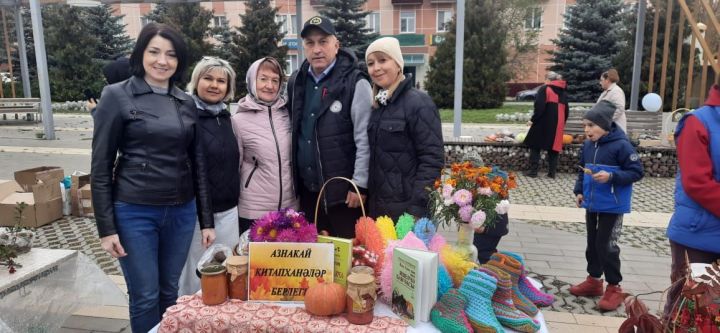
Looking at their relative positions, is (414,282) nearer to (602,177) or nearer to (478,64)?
(602,177)

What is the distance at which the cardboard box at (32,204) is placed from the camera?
541 cm

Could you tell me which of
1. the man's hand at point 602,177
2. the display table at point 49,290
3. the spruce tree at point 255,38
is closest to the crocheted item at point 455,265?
the man's hand at point 602,177

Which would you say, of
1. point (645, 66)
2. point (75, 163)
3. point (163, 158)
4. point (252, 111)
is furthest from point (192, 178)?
point (645, 66)

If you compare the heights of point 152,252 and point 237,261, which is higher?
point 237,261

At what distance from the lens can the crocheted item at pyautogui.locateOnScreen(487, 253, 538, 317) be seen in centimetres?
202

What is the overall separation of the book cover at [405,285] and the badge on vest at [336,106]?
1192mm

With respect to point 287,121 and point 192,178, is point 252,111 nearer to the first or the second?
point 287,121

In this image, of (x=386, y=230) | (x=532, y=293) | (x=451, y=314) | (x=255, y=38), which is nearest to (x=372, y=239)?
(x=386, y=230)

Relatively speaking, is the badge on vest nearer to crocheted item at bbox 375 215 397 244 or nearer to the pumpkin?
crocheted item at bbox 375 215 397 244

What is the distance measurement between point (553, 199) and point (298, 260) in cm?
584

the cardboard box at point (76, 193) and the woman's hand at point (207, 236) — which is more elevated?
the woman's hand at point (207, 236)

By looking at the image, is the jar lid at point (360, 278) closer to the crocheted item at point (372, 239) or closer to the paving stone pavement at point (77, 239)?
the crocheted item at point (372, 239)

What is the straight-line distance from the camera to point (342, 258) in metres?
2.00

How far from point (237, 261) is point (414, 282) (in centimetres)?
73
